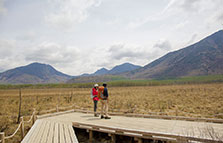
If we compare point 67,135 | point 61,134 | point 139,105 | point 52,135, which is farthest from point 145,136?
point 139,105

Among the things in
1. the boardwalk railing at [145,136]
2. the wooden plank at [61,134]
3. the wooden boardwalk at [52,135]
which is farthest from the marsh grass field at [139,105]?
the boardwalk railing at [145,136]

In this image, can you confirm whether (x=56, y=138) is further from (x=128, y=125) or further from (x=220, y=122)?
(x=220, y=122)

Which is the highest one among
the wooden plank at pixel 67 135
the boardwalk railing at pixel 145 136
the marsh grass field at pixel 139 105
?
the boardwalk railing at pixel 145 136

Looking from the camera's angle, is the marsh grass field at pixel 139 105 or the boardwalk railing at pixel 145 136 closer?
the boardwalk railing at pixel 145 136

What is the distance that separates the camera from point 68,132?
7941mm

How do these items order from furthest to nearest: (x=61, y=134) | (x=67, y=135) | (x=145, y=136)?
(x=61, y=134) → (x=67, y=135) → (x=145, y=136)

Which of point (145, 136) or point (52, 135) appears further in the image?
point (52, 135)

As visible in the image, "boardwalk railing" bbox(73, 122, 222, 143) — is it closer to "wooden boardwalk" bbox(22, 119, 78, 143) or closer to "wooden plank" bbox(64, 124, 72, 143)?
"wooden plank" bbox(64, 124, 72, 143)

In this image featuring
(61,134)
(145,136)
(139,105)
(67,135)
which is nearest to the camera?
(145,136)

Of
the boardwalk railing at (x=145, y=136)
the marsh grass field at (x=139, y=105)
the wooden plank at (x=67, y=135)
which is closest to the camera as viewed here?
the boardwalk railing at (x=145, y=136)

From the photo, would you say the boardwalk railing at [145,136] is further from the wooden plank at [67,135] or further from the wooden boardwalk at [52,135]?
the wooden boardwalk at [52,135]

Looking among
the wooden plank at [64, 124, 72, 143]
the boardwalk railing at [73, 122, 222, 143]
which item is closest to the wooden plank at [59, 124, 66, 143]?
the wooden plank at [64, 124, 72, 143]

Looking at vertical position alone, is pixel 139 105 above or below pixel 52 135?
below

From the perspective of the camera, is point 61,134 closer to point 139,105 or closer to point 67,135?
point 67,135
